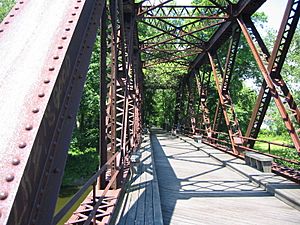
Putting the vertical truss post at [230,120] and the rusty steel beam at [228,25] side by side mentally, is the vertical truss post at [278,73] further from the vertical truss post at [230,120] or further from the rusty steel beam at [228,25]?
the vertical truss post at [230,120]

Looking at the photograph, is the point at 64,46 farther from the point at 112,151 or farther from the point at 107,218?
the point at 112,151

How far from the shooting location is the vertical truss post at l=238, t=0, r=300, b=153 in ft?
23.0

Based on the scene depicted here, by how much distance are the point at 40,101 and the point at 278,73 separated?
8.00 metres

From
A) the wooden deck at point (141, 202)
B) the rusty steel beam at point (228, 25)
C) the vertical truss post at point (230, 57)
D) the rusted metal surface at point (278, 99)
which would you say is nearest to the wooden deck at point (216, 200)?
the wooden deck at point (141, 202)

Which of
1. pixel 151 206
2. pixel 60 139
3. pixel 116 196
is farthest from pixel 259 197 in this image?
pixel 60 139

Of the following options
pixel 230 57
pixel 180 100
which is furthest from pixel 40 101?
pixel 180 100

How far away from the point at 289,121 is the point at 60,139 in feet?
22.3

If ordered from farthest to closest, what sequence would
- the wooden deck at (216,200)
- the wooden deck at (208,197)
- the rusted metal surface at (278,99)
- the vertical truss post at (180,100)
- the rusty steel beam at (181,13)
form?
1. the vertical truss post at (180,100)
2. the rusty steel beam at (181,13)
3. the rusted metal surface at (278,99)
4. the wooden deck at (216,200)
5. the wooden deck at (208,197)

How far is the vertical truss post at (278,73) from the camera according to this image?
702 cm

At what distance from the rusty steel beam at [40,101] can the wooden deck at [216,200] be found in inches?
142

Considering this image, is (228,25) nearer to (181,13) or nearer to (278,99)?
(181,13)

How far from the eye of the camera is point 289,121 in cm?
705

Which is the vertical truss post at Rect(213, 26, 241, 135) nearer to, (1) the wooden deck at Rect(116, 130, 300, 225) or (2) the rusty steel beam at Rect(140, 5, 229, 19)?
(2) the rusty steel beam at Rect(140, 5, 229, 19)

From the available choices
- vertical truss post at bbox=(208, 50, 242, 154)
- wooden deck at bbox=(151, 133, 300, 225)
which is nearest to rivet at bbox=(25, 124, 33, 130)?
wooden deck at bbox=(151, 133, 300, 225)
